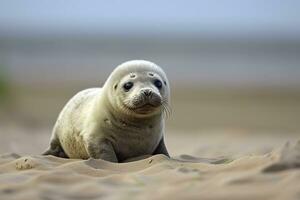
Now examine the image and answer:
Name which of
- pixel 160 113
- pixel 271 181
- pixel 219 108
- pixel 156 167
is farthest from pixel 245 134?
pixel 271 181

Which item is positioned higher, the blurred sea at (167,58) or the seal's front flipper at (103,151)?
the blurred sea at (167,58)

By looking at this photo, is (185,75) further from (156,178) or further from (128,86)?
(156,178)

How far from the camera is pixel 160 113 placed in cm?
650

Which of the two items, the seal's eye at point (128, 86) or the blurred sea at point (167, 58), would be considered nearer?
the seal's eye at point (128, 86)

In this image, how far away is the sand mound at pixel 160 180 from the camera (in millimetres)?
4336

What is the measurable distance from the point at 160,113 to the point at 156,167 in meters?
1.14

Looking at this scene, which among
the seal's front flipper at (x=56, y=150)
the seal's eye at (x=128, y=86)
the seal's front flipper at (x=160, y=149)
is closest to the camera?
the seal's eye at (x=128, y=86)

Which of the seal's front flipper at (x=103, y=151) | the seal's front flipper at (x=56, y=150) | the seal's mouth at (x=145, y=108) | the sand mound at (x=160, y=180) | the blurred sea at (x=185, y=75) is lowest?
the sand mound at (x=160, y=180)

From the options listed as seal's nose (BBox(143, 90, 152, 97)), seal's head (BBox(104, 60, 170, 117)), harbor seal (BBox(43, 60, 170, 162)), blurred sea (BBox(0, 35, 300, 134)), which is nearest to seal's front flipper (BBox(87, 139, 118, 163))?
harbor seal (BBox(43, 60, 170, 162))

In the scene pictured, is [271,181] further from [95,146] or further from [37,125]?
[37,125]

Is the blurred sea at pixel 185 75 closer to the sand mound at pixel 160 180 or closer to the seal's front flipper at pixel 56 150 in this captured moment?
the seal's front flipper at pixel 56 150

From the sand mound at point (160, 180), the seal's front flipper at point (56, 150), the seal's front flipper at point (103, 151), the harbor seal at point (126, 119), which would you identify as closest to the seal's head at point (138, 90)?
the harbor seal at point (126, 119)

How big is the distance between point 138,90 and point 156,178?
4.47ft

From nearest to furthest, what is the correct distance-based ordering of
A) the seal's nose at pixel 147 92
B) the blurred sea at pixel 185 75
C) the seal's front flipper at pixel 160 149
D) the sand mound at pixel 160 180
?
the sand mound at pixel 160 180 → the seal's nose at pixel 147 92 → the seal's front flipper at pixel 160 149 → the blurred sea at pixel 185 75
